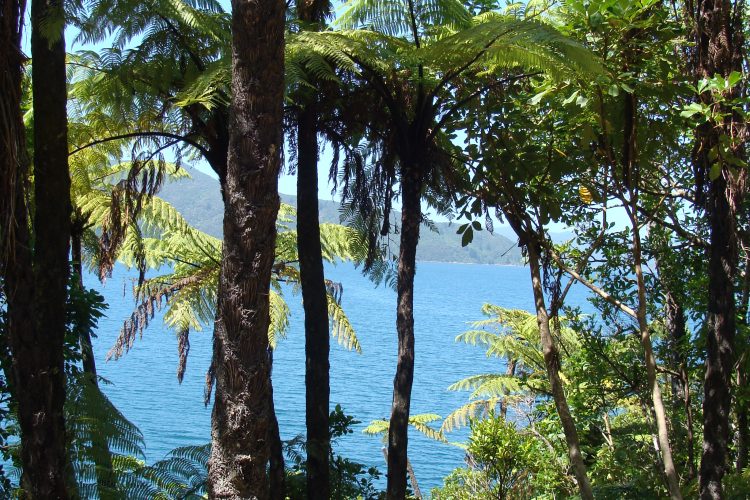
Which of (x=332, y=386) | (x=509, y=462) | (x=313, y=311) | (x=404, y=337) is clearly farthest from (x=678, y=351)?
(x=332, y=386)

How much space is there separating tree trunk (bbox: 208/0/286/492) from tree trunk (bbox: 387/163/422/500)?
8.14ft

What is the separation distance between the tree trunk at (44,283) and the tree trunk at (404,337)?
8.22 feet

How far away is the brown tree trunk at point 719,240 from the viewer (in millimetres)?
3867

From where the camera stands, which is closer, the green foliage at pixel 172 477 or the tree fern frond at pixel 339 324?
the green foliage at pixel 172 477

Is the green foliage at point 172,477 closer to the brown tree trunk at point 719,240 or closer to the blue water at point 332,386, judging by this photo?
the brown tree trunk at point 719,240

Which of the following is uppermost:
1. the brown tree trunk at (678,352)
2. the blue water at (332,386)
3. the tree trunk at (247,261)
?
the tree trunk at (247,261)

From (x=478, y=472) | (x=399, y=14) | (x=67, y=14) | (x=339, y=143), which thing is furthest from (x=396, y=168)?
(x=478, y=472)

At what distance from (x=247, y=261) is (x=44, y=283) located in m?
1.39

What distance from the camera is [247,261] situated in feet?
10.9

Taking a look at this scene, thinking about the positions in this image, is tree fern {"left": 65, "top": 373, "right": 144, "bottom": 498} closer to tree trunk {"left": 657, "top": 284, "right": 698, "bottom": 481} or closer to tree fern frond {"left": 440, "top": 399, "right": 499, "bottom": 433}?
tree trunk {"left": 657, "top": 284, "right": 698, "bottom": 481}

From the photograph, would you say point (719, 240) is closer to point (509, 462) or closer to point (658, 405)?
point (658, 405)

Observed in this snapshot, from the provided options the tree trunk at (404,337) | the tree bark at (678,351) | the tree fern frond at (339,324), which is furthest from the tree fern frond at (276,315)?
the tree bark at (678,351)

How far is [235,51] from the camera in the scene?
3.39m

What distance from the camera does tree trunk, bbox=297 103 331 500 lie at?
6027 millimetres
